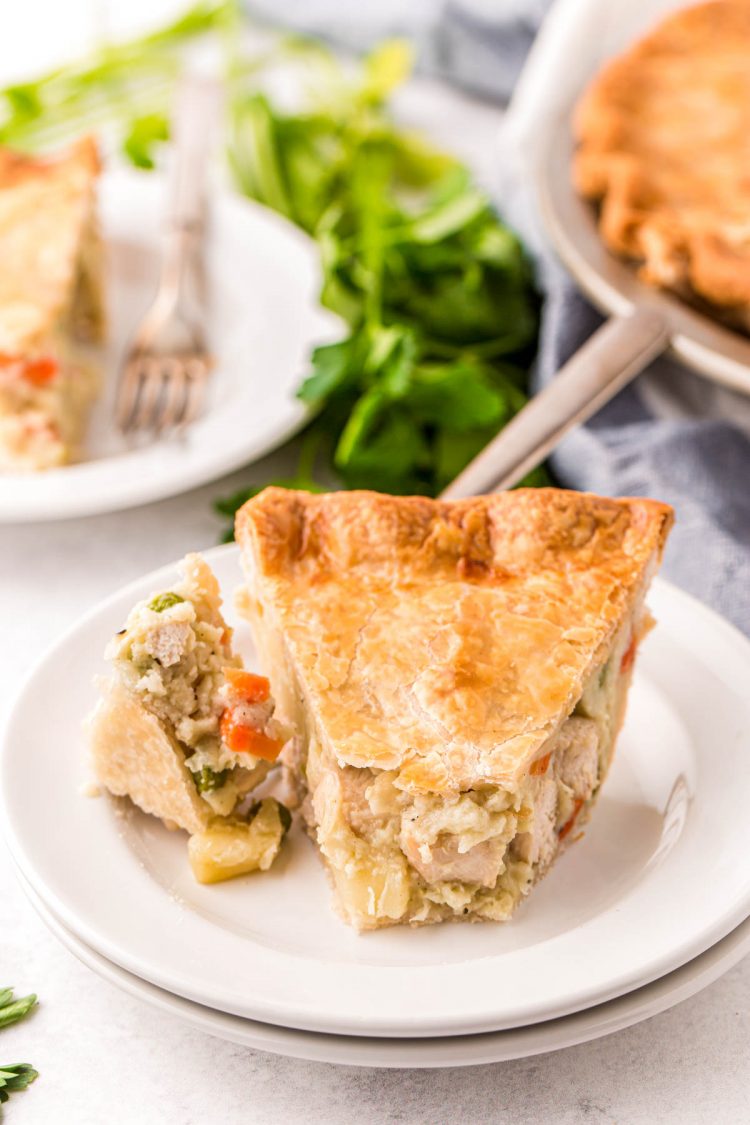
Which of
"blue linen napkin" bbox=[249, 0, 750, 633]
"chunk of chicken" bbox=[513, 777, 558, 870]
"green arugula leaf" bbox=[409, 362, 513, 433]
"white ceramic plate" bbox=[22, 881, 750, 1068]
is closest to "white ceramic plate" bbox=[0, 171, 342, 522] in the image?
"green arugula leaf" bbox=[409, 362, 513, 433]

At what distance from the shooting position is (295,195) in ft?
16.0

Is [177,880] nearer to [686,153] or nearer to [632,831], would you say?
[632,831]

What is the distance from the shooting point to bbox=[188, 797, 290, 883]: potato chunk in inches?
94.0

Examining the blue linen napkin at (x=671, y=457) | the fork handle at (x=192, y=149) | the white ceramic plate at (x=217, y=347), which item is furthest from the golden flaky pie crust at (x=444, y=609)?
the fork handle at (x=192, y=149)

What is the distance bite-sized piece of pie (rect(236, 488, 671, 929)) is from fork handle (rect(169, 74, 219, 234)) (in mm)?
2086

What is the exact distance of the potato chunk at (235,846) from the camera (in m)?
2.39

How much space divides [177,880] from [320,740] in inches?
13.9

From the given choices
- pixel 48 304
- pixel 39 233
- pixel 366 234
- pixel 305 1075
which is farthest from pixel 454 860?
pixel 39 233

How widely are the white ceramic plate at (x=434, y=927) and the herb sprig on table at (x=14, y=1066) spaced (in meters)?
0.28

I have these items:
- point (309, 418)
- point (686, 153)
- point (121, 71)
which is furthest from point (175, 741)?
point (121, 71)

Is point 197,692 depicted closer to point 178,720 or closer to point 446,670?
point 178,720

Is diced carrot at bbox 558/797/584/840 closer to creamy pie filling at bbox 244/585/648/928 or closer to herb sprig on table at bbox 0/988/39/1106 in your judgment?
creamy pie filling at bbox 244/585/648/928

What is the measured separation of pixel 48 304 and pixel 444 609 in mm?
1991

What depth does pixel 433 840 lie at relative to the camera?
226 cm
